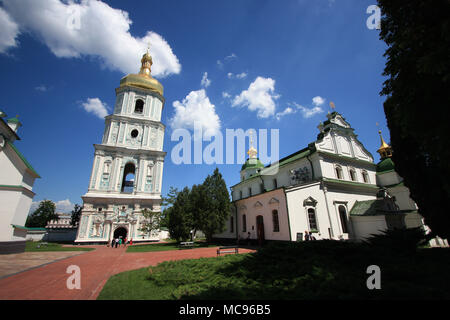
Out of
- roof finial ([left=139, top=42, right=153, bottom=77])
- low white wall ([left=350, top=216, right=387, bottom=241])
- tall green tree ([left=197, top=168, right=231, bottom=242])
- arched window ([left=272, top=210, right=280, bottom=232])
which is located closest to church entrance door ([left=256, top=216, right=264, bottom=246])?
arched window ([left=272, top=210, right=280, bottom=232])

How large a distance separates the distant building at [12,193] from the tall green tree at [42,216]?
4887 centimetres

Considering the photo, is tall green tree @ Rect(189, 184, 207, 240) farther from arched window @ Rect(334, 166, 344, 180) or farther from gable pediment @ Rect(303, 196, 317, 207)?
arched window @ Rect(334, 166, 344, 180)

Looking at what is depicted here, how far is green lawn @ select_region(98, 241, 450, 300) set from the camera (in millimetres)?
4762

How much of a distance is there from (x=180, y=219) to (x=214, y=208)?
4497 mm

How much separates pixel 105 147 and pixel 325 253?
32833 mm

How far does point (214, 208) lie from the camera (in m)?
25.0

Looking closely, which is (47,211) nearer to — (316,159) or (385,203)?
(316,159)

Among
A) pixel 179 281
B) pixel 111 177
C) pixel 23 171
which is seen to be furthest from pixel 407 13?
pixel 111 177

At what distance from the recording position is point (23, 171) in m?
17.9

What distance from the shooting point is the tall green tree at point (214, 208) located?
2458 cm

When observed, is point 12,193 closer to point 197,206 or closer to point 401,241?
point 197,206

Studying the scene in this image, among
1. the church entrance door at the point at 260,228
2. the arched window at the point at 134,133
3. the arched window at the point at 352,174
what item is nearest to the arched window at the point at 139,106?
the arched window at the point at 134,133

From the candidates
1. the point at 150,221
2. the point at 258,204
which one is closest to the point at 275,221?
the point at 258,204

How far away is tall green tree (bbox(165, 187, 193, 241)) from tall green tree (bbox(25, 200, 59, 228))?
171 feet
